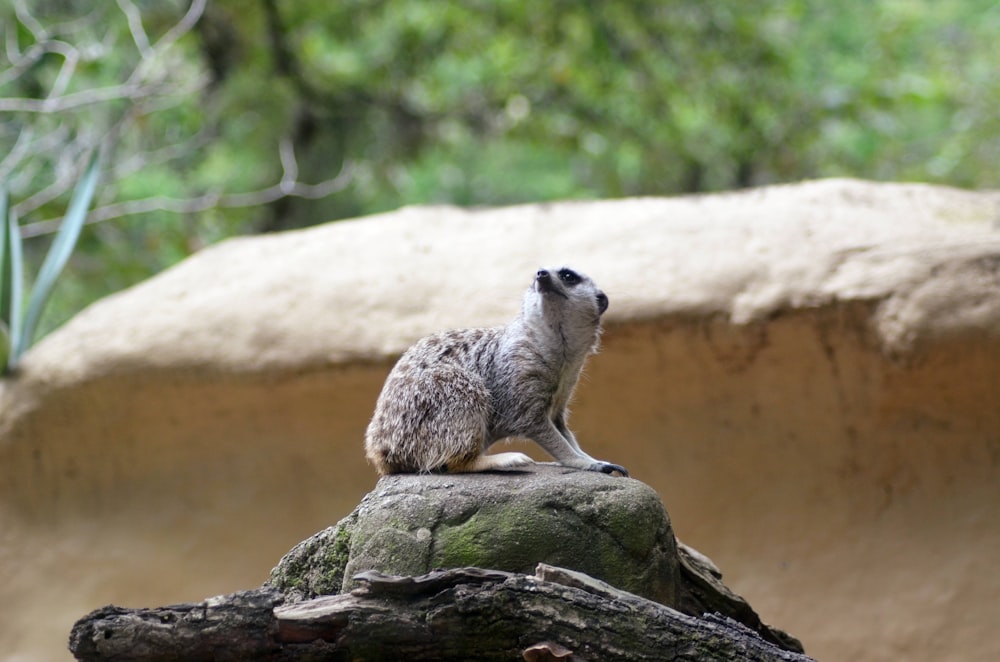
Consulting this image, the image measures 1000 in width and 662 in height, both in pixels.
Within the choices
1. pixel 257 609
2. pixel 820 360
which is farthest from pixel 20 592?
pixel 820 360

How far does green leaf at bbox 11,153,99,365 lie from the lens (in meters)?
5.67

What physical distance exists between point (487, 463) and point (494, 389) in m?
0.24

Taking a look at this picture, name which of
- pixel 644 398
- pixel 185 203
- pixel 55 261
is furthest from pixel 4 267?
pixel 644 398

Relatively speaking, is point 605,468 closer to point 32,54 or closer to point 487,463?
point 487,463

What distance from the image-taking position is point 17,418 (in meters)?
5.46

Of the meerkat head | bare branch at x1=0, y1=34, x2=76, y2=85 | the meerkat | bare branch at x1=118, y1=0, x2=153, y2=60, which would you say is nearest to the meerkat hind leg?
the meerkat

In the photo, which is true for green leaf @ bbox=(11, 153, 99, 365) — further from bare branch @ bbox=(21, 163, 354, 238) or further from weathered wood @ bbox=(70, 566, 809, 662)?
weathered wood @ bbox=(70, 566, 809, 662)

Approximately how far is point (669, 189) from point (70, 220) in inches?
228

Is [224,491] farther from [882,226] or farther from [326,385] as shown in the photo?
[882,226]

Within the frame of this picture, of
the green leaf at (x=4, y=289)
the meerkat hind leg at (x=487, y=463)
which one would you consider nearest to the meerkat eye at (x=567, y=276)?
the meerkat hind leg at (x=487, y=463)

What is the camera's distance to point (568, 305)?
3.37 meters

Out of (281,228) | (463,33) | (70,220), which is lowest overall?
(70,220)

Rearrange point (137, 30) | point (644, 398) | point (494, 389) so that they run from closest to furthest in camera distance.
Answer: point (494, 389), point (644, 398), point (137, 30)

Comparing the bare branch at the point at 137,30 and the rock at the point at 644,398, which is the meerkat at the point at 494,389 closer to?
the rock at the point at 644,398
